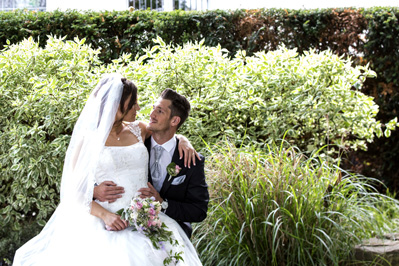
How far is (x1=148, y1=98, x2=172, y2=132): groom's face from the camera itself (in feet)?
9.68

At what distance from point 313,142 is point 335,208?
117 centimetres

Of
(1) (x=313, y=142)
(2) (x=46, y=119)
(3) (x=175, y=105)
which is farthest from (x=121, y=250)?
(1) (x=313, y=142)

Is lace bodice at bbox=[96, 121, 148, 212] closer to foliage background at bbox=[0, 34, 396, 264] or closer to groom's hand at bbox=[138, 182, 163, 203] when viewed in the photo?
groom's hand at bbox=[138, 182, 163, 203]

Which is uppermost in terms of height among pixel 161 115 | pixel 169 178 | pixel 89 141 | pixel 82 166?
pixel 161 115

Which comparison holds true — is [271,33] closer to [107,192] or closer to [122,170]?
[122,170]

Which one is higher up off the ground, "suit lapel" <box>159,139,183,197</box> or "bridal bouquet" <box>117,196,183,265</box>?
"suit lapel" <box>159,139,183,197</box>

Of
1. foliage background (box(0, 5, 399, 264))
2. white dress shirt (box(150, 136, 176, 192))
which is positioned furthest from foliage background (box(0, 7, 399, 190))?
white dress shirt (box(150, 136, 176, 192))

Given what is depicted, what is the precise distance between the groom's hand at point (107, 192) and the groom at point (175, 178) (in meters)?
0.16

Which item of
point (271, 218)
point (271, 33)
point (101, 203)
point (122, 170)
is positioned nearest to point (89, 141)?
point (122, 170)

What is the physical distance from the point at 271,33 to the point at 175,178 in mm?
4337

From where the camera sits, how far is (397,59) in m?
6.53

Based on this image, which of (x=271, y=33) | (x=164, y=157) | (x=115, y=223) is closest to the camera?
(x=115, y=223)

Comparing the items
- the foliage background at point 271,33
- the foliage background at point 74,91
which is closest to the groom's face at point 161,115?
the foliage background at point 74,91

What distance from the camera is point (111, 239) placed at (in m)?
2.69
